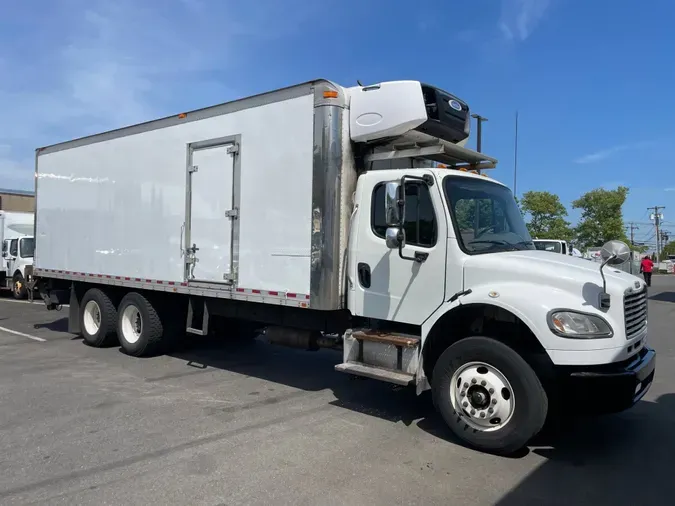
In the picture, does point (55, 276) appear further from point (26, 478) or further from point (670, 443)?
point (670, 443)

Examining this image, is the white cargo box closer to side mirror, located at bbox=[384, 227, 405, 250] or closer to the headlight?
side mirror, located at bbox=[384, 227, 405, 250]

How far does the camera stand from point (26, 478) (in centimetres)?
417

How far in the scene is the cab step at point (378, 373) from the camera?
5125 millimetres

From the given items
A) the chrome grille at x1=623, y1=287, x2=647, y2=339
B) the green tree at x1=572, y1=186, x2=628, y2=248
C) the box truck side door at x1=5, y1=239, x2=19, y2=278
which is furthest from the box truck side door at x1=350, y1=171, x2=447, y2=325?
the green tree at x1=572, y1=186, x2=628, y2=248

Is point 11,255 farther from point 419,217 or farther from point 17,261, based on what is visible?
point 419,217

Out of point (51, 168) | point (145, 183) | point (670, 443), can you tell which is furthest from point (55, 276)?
point (670, 443)

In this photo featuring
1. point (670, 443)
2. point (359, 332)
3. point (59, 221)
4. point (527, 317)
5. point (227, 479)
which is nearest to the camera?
point (227, 479)

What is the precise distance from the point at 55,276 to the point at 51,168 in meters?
2.06

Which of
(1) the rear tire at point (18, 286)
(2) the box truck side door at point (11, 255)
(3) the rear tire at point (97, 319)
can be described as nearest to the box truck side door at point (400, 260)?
(3) the rear tire at point (97, 319)

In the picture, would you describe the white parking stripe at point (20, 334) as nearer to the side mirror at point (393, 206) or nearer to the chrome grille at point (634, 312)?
the side mirror at point (393, 206)

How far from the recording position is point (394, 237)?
16.8ft

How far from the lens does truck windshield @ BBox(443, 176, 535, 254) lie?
5.26m

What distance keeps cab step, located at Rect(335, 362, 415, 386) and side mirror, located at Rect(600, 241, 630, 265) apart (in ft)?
6.64

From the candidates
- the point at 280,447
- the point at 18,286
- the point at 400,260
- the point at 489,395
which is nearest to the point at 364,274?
the point at 400,260
